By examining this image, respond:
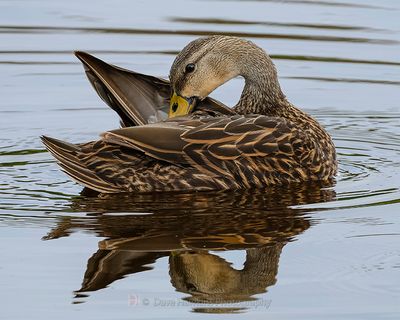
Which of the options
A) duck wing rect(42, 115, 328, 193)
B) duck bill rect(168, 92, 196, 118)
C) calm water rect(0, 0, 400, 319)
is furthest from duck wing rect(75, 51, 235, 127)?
calm water rect(0, 0, 400, 319)

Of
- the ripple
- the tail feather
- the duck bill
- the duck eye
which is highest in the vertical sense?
the duck eye

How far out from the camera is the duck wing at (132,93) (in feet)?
35.6

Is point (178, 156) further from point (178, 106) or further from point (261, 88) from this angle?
point (261, 88)

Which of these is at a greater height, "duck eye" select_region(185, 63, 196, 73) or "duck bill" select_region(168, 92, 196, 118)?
"duck eye" select_region(185, 63, 196, 73)

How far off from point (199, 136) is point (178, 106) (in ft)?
2.87

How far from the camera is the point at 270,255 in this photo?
8.95m

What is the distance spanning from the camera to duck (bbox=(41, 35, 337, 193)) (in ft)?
34.2

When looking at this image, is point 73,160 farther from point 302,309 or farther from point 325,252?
point 302,309

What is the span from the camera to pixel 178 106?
11258mm

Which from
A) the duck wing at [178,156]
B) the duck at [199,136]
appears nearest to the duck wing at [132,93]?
the duck at [199,136]

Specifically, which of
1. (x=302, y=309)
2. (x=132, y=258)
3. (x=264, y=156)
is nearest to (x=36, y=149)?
(x=264, y=156)

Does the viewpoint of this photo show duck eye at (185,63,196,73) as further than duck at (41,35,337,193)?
Yes

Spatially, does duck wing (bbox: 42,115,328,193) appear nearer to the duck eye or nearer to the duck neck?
the duck eye

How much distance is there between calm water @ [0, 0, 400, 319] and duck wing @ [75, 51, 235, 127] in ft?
2.53
